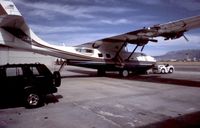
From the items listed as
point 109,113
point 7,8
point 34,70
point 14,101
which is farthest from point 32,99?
point 7,8

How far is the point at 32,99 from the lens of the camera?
9562 mm

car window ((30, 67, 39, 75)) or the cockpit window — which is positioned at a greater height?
the cockpit window

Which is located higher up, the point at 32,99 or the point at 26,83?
the point at 26,83

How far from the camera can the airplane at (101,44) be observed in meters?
16.7

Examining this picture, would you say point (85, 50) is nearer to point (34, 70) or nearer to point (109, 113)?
point (34, 70)

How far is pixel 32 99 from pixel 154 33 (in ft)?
46.7

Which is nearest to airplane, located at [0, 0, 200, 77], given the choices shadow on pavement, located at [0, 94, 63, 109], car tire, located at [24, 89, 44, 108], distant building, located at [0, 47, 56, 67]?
shadow on pavement, located at [0, 94, 63, 109]

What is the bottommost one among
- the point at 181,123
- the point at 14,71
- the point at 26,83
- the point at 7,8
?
Answer: the point at 181,123

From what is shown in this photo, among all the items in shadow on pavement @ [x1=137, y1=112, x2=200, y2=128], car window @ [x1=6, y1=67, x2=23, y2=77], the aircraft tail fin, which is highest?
the aircraft tail fin

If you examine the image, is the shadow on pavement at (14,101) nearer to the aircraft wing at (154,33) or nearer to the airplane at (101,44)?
the airplane at (101,44)

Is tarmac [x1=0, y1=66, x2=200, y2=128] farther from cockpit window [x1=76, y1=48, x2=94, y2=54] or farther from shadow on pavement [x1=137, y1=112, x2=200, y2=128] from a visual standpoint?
cockpit window [x1=76, y1=48, x2=94, y2=54]

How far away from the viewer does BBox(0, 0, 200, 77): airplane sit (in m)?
16.7

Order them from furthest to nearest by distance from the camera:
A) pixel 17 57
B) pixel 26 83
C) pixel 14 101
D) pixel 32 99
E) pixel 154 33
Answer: pixel 17 57 → pixel 154 33 → pixel 14 101 → pixel 32 99 → pixel 26 83

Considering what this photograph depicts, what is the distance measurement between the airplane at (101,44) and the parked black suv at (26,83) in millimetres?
5916
